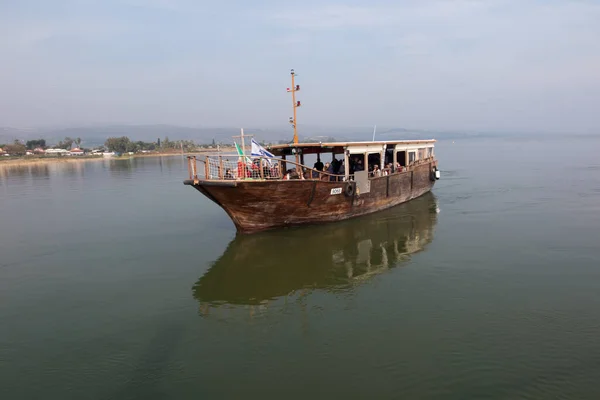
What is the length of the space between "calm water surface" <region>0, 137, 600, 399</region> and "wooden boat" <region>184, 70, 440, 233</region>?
72cm

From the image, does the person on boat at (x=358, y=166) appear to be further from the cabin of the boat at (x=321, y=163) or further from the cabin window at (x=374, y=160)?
the cabin window at (x=374, y=160)

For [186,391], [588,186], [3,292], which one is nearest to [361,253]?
[186,391]

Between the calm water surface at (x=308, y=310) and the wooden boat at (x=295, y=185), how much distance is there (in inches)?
28.2

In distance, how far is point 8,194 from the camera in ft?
92.9

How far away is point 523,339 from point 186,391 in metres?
6.08

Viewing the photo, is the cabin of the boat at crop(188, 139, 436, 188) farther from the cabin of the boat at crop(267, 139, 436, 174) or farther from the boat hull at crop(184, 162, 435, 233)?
the boat hull at crop(184, 162, 435, 233)

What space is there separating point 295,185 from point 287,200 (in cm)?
75

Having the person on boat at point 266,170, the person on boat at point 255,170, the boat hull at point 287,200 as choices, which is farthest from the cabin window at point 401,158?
the person on boat at point 255,170

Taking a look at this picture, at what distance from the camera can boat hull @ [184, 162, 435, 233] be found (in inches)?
504

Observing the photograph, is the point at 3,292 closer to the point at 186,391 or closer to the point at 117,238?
the point at 117,238

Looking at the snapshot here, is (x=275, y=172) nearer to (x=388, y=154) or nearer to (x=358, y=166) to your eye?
(x=358, y=166)

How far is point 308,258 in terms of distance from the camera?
39.7 ft

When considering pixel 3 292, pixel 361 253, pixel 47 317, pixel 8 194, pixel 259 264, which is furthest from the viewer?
pixel 8 194

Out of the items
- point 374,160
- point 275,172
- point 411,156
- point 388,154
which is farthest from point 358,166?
point 275,172
